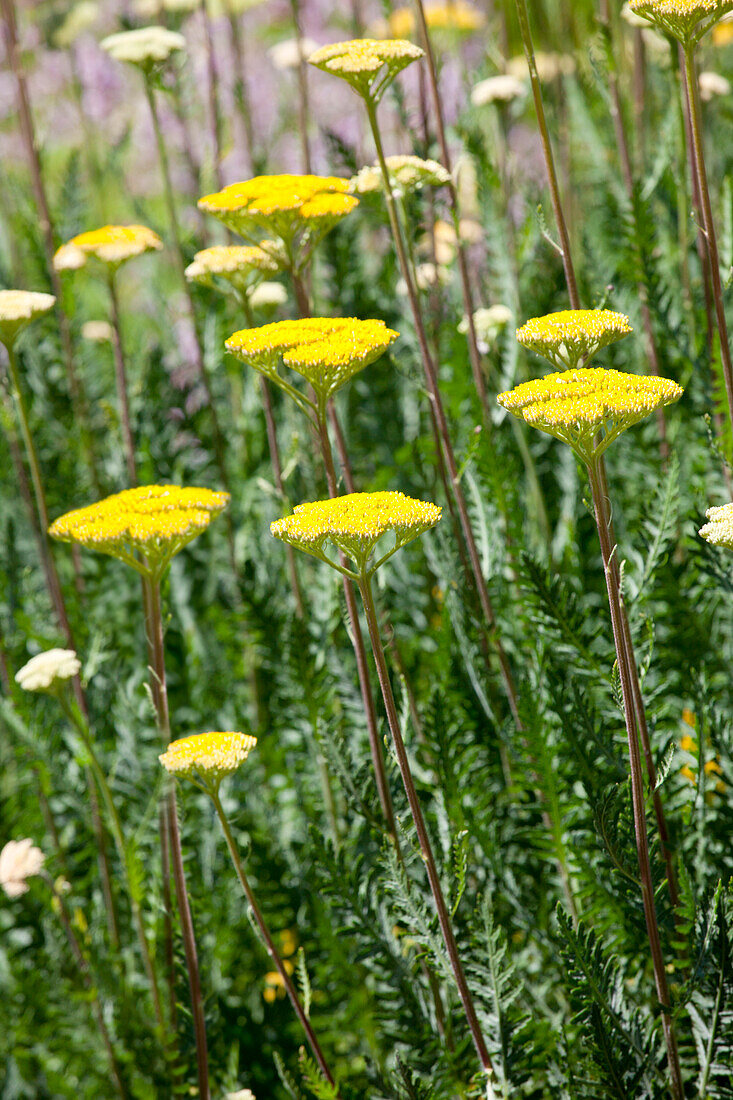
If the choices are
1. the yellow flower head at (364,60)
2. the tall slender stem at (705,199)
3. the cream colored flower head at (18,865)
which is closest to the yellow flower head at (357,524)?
the tall slender stem at (705,199)

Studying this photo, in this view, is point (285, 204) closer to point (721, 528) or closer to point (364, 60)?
point (364, 60)

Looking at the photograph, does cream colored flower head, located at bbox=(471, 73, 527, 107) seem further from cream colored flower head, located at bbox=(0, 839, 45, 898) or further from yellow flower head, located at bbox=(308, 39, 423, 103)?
cream colored flower head, located at bbox=(0, 839, 45, 898)

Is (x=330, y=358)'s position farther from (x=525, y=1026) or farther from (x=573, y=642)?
(x=525, y=1026)

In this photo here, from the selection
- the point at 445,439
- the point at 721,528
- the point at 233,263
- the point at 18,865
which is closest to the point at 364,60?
the point at 233,263

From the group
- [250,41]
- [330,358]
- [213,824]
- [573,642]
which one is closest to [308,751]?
[213,824]

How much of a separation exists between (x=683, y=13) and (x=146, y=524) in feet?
2.16

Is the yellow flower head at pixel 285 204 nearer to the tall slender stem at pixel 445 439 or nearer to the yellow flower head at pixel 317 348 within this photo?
the tall slender stem at pixel 445 439

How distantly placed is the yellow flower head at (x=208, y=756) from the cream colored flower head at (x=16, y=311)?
20.7 inches

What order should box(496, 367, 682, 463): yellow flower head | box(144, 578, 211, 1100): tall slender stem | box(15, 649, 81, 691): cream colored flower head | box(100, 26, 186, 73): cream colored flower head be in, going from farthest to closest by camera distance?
box(100, 26, 186, 73): cream colored flower head
box(15, 649, 81, 691): cream colored flower head
box(144, 578, 211, 1100): tall slender stem
box(496, 367, 682, 463): yellow flower head

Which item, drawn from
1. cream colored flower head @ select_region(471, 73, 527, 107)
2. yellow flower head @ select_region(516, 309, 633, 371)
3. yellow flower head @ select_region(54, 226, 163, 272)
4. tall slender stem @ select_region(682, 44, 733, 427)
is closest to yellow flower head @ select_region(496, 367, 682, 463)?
yellow flower head @ select_region(516, 309, 633, 371)

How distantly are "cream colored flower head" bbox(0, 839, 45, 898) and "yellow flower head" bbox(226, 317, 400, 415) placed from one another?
643 millimetres

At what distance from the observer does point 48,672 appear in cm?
107

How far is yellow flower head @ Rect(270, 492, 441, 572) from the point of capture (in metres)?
0.76

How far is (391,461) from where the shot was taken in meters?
1.93
